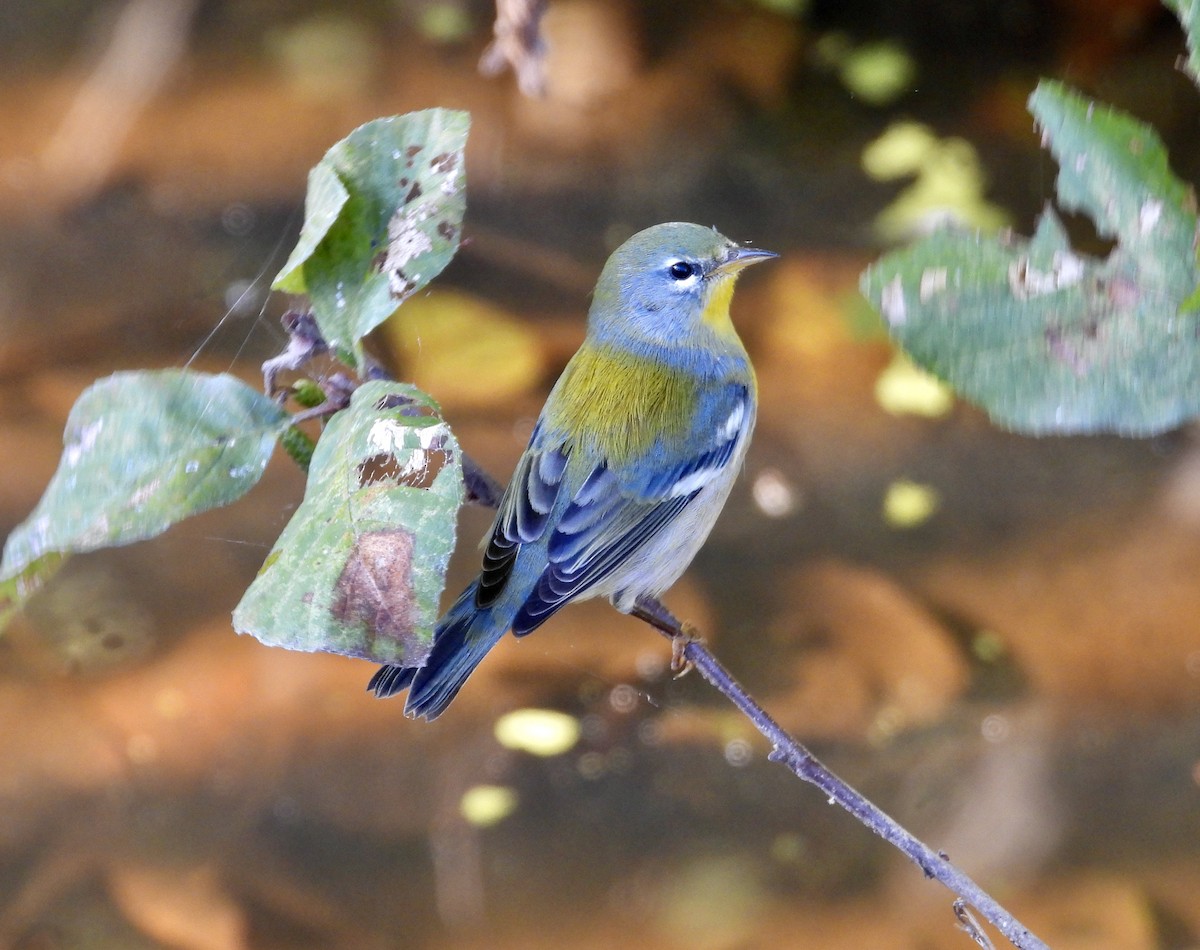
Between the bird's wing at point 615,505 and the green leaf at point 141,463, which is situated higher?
the green leaf at point 141,463

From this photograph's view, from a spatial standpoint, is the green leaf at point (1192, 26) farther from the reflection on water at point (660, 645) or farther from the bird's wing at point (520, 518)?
the reflection on water at point (660, 645)

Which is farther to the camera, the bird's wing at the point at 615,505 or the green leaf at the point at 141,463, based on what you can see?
the bird's wing at the point at 615,505

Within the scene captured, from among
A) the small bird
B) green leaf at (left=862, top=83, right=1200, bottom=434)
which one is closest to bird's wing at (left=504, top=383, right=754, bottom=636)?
the small bird

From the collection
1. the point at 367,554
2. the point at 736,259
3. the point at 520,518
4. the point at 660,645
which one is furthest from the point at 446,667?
the point at 660,645

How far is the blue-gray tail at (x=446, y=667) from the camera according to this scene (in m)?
0.82

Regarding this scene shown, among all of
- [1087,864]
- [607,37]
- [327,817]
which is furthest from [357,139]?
[1087,864]

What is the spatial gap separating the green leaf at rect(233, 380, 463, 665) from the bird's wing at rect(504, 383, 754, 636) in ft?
1.11

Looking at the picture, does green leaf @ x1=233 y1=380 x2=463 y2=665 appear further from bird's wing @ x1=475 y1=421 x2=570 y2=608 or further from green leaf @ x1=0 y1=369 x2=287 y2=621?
bird's wing @ x1=475 y1=421 x2=570 y2=608

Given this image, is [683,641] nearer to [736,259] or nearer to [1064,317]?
[736,259]

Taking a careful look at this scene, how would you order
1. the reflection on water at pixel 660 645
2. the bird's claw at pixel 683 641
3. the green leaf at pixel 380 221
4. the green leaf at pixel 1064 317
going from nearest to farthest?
the green leaf at pixel 1064 317
the green leaf at pixel 380 221
the bird's claw at pixel 683 641
the reflection on water at pixel 660 645

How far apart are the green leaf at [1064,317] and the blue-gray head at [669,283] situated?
62cm

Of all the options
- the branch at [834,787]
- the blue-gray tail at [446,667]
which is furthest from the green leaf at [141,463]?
the blue-gray tail at [446,667]

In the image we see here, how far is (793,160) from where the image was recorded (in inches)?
50.8

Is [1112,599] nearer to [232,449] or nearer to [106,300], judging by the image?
[232,449]
